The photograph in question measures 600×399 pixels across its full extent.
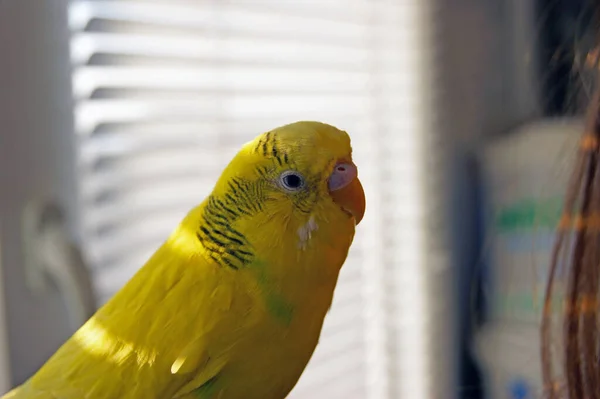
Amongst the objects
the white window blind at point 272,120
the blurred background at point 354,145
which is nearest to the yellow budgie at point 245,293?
the blurred background at point 354,145

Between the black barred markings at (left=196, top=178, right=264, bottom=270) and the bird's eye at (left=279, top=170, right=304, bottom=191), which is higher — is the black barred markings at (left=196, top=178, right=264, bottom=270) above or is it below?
below

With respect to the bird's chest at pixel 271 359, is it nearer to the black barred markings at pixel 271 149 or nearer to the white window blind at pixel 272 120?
the black barred markings at pixel 271 149

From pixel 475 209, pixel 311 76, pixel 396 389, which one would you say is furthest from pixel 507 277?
pixel 311 76

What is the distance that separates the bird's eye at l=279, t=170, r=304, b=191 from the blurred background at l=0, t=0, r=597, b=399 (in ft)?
1.05

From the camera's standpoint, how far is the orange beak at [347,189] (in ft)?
1.19

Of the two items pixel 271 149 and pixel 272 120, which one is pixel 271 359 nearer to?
pixel 271 149

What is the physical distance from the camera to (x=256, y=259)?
0.36 metres

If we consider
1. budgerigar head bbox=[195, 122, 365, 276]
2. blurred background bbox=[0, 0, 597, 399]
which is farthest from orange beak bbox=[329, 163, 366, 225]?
blurred background bbox=[0, 0, 597, 399]

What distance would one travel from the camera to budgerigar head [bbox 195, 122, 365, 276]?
358 mm

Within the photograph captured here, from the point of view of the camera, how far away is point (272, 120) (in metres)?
0.87

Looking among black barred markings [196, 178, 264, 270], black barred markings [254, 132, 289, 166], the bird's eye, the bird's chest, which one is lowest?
the bird's chest

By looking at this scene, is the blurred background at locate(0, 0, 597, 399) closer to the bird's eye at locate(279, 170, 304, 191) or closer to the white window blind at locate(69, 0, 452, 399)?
the white window blind at locate(69, 0, 452, 399)

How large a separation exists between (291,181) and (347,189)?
4 cm

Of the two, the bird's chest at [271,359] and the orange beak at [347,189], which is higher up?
the orange beak at [347,189]
